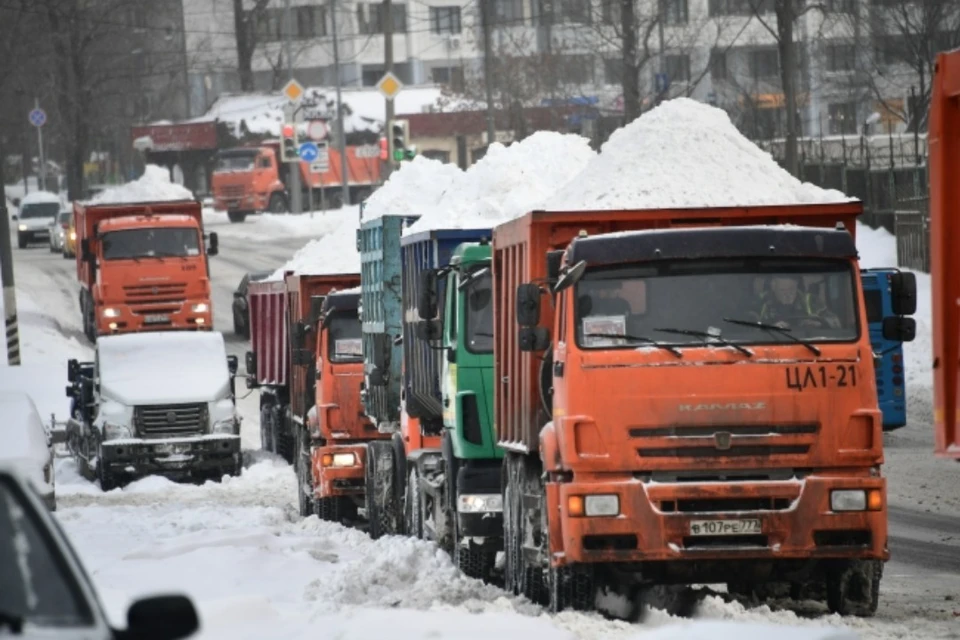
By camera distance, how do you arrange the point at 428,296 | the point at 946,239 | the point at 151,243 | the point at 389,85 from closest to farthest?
the point at 946,239 → the point at 428,296 → the point at 151,243 → the point at 389,85

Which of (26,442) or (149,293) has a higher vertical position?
(149,293)

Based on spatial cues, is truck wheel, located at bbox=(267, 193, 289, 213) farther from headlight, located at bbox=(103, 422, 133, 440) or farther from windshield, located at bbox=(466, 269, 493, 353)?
windshield, located at bbox=(466, 269, 493, 353)

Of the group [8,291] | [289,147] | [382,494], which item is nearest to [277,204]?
[289,147]

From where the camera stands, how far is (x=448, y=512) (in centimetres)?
1577

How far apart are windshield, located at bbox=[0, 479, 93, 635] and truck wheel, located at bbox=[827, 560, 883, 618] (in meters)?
7.34

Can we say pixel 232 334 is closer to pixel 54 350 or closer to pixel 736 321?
pixel 54 350

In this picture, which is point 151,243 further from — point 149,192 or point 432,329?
point 432,329

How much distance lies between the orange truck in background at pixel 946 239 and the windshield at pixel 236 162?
63953mm

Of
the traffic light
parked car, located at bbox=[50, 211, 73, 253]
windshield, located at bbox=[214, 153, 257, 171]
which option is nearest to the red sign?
windshield, located at bbox=[214, 153, 257, 171]

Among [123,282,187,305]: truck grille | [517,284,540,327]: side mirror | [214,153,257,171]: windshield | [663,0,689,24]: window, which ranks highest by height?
[663,0,689,24]: window

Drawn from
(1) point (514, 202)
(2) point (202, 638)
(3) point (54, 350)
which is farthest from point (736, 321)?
(3) point (54, 350)

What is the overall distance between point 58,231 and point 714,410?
58.0 metres

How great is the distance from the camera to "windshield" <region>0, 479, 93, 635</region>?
550 cm

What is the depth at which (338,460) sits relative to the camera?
2123cm
